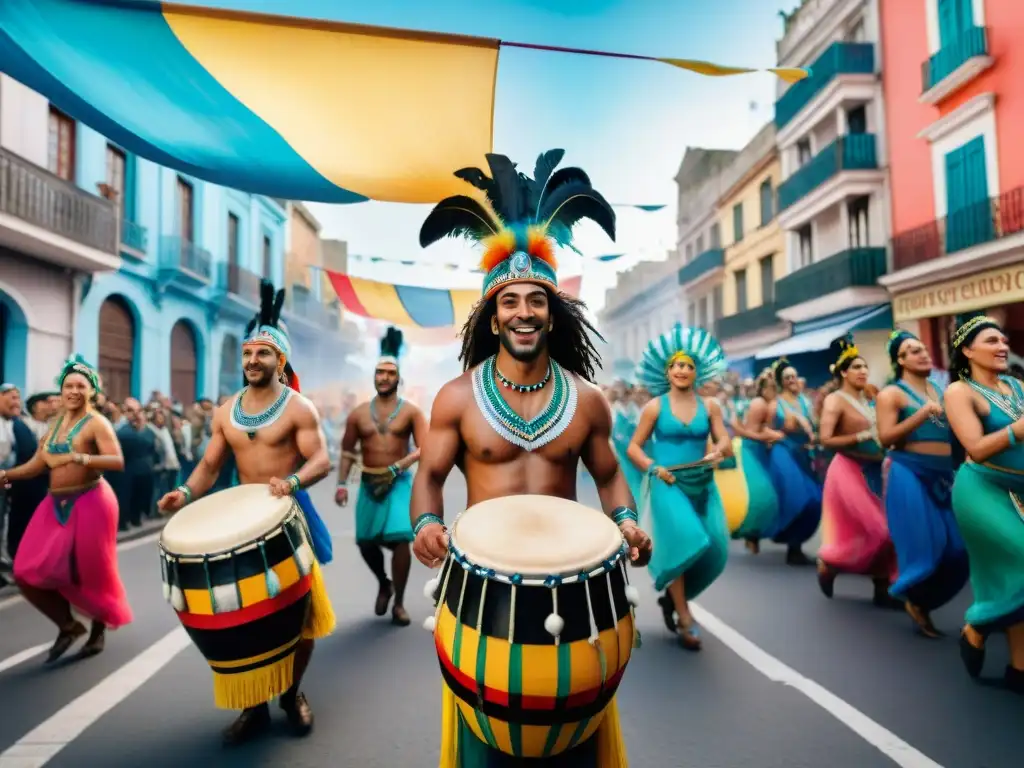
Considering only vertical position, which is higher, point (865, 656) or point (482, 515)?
point (482, 515)

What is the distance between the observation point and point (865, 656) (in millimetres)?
4578

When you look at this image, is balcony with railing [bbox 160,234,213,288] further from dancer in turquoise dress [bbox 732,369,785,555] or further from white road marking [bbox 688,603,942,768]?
white road marking [bbox 688,603,942,768]

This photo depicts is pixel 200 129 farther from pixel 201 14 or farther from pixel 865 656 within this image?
pixel 865 656

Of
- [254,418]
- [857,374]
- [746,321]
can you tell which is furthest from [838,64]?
[254,418]

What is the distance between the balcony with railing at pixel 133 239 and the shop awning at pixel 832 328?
679 inches

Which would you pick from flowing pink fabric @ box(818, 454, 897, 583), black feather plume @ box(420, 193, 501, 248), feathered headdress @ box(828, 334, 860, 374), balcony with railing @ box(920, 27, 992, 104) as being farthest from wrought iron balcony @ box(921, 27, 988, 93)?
black feather plume @ box(420, 193, 501, 248)

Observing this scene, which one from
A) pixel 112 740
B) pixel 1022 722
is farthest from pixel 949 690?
pixel 112 740

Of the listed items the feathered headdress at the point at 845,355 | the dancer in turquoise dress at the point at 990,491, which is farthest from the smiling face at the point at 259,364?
the feathered headdress at the point at 845,355

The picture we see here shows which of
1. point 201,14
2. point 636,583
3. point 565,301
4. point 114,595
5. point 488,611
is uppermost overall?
point 201,14

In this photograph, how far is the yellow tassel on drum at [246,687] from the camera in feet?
10.9

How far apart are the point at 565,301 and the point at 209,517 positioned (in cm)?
190

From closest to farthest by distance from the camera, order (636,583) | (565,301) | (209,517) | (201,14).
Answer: (565,301) < (209,517) < (201,14) < (636,583)

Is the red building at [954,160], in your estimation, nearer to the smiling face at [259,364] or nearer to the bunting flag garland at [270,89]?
the bunting flag garland at [270,89]

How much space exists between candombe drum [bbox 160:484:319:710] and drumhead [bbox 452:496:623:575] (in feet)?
4.60
